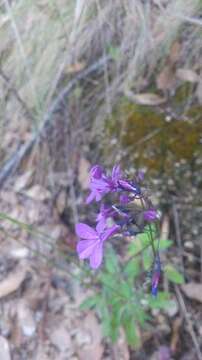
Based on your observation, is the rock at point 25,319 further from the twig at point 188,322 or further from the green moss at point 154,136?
the green moss at point 154,136

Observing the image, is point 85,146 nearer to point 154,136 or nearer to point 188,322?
point 154,136

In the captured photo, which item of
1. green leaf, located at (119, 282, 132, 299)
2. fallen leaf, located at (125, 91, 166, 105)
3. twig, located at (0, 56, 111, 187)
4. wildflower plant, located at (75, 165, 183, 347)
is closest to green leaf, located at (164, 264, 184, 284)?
wildflower plant, located at (75, 165, 183, 347)

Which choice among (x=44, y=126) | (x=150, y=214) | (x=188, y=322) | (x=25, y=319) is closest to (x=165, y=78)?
(x=44, y=126)

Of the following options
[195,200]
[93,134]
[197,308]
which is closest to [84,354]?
[197,308]

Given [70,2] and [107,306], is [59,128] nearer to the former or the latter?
[70,2]

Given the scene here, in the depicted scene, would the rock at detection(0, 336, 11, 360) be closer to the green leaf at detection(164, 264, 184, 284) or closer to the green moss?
the green leaf at detection(164, 264, 184, 284)

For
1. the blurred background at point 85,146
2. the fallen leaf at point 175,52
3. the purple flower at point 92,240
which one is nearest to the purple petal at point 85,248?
the purple flower at point 92,240

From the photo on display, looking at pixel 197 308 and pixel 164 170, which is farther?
pixel 164 170
